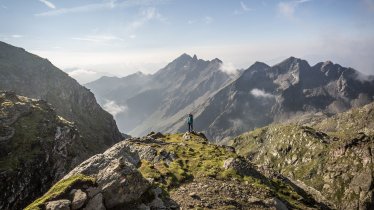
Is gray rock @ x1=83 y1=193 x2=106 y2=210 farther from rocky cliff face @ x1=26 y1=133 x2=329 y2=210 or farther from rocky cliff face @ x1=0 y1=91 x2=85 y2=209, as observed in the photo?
rocky cliff face @ x1=0 y1=91 x2=85 y2=209

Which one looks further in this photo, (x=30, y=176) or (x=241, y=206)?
(x=30, y=176)

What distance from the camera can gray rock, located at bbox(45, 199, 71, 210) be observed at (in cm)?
2895

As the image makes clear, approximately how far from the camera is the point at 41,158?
3844 inches

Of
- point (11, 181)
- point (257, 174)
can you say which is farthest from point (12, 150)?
point (257, 174)

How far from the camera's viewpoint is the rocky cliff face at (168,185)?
105 feet

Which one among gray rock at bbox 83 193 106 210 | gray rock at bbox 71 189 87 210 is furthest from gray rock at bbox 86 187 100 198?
gray rock at bbox 71 189 87 210

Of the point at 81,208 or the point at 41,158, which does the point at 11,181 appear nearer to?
the point at 41,158

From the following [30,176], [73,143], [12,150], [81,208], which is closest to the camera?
[81,208]

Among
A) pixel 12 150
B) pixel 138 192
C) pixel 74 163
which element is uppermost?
pixel 138 192

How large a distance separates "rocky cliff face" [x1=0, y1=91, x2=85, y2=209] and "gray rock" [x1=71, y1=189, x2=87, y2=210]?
178ft

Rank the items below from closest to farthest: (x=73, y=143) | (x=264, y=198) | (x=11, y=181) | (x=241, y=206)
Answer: (x=241, y=206) → (x=264, y=198) → (x=11, y=181) → (x=73, y=143)

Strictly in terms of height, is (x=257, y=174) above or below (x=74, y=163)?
above

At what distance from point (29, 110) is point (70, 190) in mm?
95465

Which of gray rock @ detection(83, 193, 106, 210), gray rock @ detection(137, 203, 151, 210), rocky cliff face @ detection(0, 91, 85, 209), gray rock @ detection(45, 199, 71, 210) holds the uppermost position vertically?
gray rock @ detection(45, 199, 71, 210)
